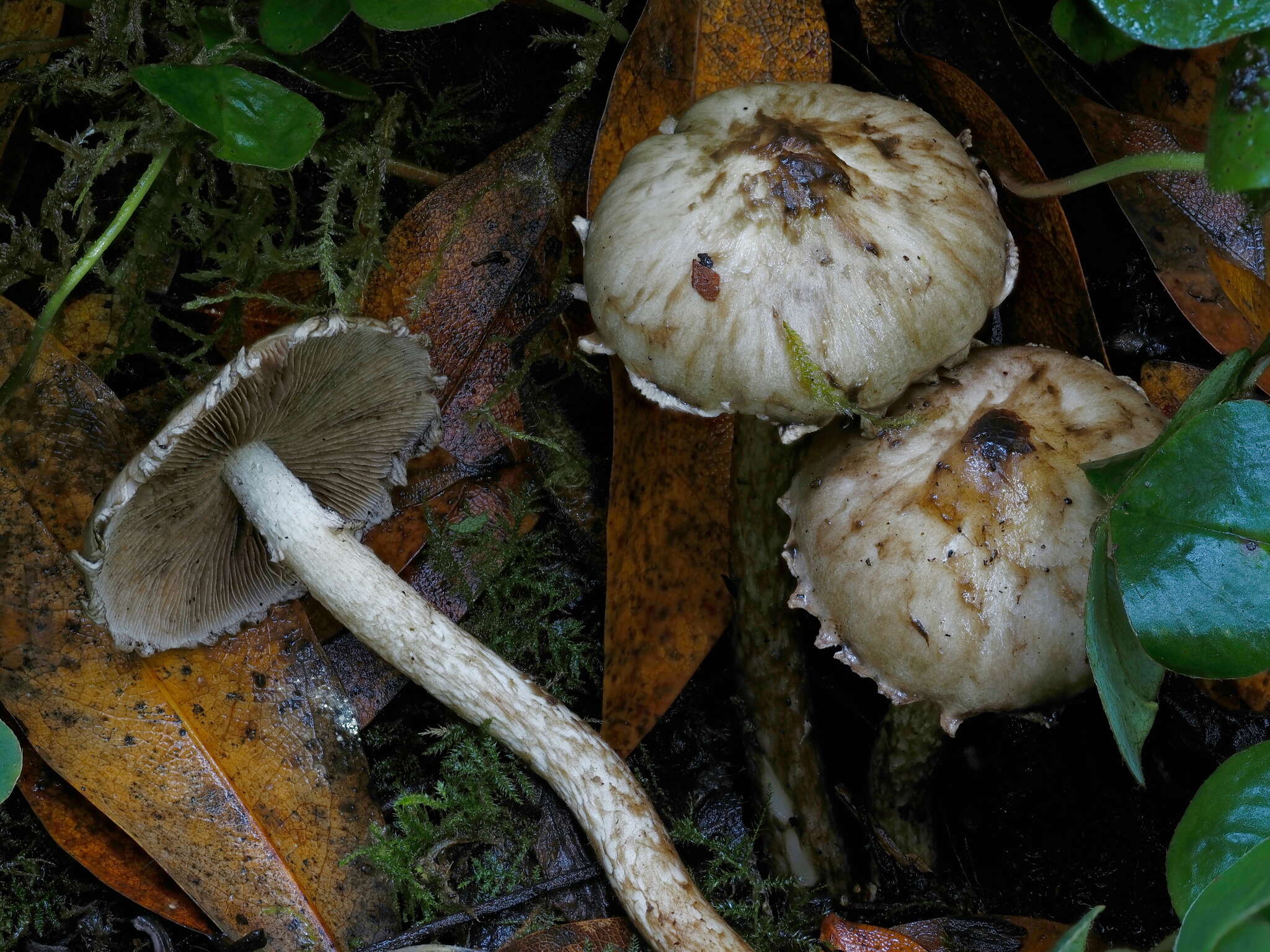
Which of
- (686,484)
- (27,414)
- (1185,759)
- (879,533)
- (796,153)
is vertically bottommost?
(1185,759)

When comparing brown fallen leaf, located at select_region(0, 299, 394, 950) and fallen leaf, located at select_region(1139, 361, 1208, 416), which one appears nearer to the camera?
brown fallen leaf, located at select_region(0, 299, 394, 950)

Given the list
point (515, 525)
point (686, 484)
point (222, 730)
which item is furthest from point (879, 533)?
point (222, 730)

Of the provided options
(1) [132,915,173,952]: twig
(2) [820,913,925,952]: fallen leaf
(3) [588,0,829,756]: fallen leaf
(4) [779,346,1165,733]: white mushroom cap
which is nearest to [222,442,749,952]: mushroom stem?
(3) [588,0,829,756]: fallen leaf

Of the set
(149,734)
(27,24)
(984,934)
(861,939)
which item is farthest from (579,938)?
(27,24)

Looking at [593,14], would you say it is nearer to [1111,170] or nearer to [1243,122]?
[1111,170]

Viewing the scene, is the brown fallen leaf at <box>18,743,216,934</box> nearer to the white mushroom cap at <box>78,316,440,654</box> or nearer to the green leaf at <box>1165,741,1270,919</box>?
the white mushroom cap at <box>78,316,440,654</box>

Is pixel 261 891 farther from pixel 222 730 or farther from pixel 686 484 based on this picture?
pixel 686 484
